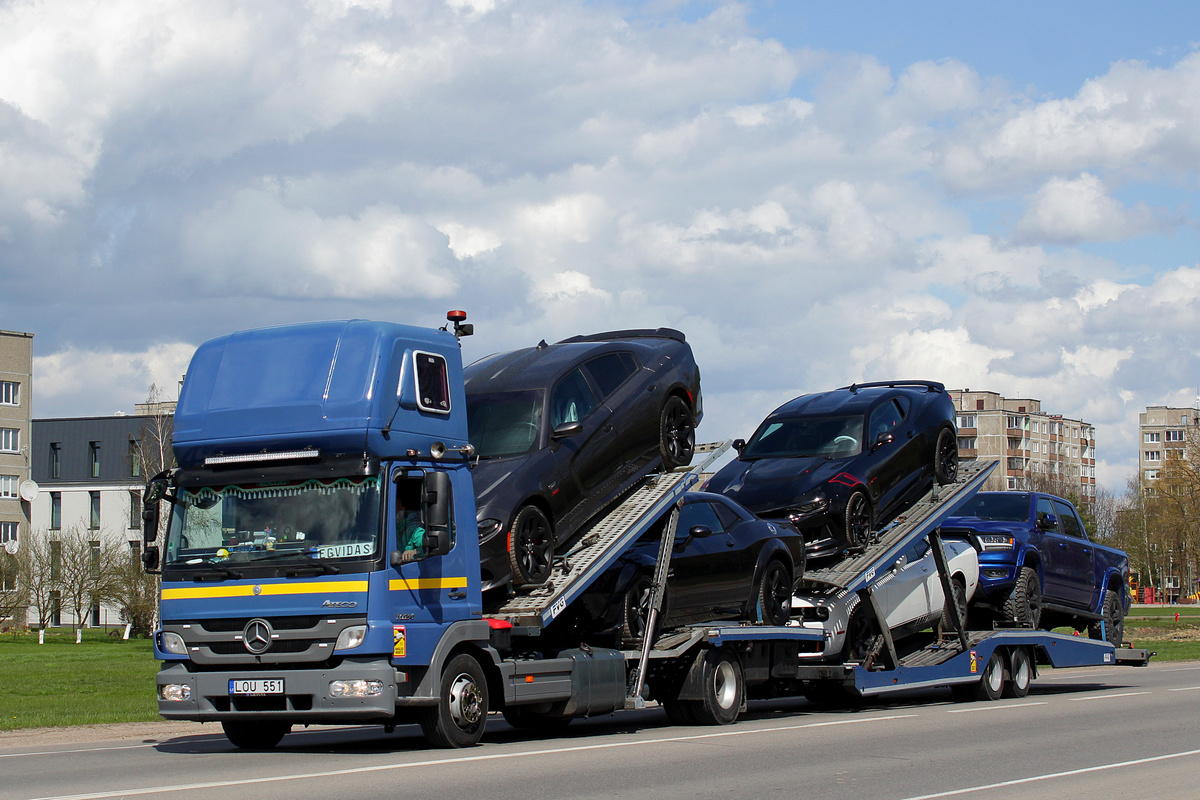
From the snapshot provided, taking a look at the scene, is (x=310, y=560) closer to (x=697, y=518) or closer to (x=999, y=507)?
(x=697, y=518)

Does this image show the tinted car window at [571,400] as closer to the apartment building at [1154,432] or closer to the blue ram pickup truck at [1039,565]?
the blue ram pickup truck at [1039,565]

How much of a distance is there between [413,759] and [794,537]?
18.2ft

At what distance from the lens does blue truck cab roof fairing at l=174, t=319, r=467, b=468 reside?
10.6m

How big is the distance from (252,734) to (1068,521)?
12.4 metres

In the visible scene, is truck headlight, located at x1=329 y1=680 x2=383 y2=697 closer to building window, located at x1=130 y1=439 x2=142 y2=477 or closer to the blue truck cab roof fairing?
the blue truck cab roof fairing

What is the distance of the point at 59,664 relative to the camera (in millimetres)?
31188

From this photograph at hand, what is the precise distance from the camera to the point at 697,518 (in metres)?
14.0

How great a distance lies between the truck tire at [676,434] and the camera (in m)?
13.8

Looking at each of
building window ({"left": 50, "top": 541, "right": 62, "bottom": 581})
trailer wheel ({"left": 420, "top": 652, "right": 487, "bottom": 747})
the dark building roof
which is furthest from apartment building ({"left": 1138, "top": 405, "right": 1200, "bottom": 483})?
trailer wheel ({"left": 420, "top": 652, "right": 487, "bottom": 747})

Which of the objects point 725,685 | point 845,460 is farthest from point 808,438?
point 725,685

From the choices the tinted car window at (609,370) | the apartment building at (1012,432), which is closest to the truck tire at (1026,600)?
the tinted car window at (609,370)

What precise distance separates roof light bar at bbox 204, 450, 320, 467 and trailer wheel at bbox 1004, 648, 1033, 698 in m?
10.8

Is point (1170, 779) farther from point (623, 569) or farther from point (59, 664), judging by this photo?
point (59, 664)

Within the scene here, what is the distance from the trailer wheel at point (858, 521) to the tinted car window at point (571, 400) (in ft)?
12.1
